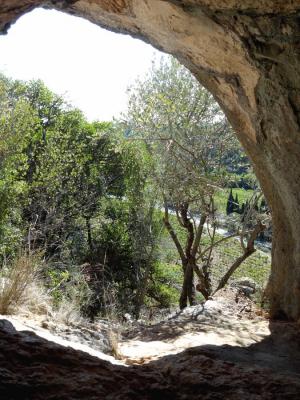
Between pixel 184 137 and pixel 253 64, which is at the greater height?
pixel 184 137

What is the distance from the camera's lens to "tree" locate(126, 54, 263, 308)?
11.3m

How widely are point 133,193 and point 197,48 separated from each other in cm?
1303

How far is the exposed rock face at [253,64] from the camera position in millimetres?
4520

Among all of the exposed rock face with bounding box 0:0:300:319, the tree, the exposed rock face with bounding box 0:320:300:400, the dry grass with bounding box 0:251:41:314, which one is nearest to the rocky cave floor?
the exposed rock face with bounding box 0:320:300:400

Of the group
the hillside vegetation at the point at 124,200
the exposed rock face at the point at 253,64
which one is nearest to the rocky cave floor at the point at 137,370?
the hillside vegetation at the point at 124,200

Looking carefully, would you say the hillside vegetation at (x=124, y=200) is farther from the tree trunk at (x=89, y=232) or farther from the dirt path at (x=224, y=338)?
the dirt path at (x=224, y=338)

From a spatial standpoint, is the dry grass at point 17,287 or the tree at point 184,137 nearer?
the dry grass at point 17,287

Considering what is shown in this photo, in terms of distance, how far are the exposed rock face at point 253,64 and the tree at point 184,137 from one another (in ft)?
15.7

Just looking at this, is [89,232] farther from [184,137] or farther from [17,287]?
[17,287]

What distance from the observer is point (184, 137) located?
11391 millimetres

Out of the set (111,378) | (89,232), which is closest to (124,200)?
(89,232)

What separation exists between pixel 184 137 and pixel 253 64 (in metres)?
6.54

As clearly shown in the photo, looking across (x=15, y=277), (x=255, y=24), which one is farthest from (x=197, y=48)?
(x=15, y=277)

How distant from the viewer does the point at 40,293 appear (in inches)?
205
